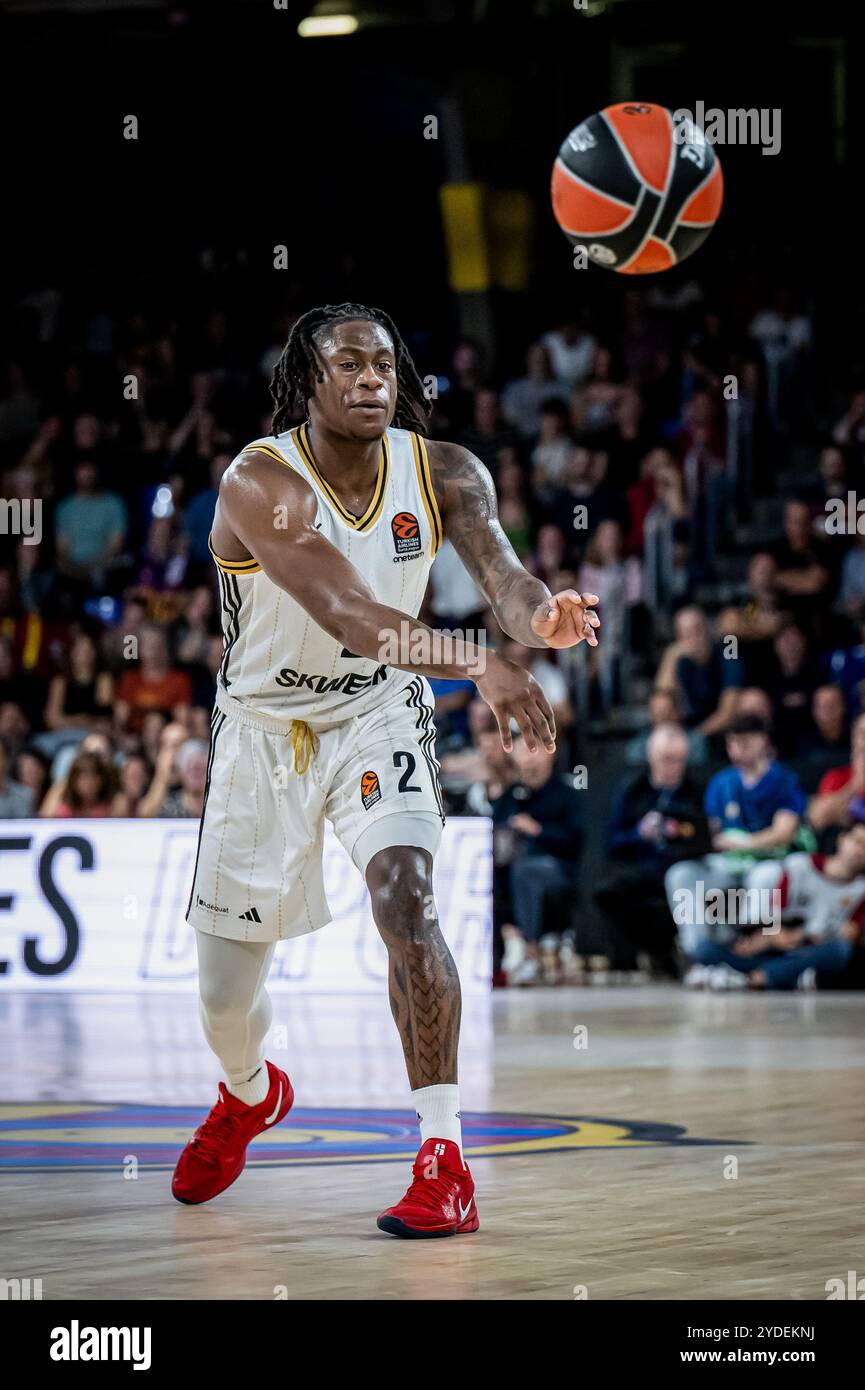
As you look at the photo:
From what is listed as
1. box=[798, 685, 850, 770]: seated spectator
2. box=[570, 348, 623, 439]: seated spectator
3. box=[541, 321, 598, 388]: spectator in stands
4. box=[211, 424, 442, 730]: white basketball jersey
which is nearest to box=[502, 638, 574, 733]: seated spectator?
box=[798, 685, 850, 770]: seated spectator

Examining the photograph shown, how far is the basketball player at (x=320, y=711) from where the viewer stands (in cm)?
479

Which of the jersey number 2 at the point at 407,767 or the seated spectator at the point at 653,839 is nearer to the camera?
the jersey number 2 at the point at 407,767

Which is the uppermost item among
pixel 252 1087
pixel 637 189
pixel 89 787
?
pixel 637 189

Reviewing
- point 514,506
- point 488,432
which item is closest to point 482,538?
point 514,506

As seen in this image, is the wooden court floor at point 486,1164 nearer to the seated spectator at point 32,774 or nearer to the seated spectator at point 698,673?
the seated spectator at point 698,673

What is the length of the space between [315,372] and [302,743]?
94 centimetres

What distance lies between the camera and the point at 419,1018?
4727 millimetres

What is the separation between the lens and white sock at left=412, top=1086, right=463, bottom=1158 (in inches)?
183

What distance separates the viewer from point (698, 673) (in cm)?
1377

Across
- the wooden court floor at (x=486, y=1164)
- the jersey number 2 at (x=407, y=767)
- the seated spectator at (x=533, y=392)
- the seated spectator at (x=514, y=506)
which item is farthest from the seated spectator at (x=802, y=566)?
the jersey number 2 at (x=407, y=767)

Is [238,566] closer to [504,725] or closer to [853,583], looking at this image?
[504,725]

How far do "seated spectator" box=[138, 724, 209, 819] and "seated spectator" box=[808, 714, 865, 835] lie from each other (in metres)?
3.90

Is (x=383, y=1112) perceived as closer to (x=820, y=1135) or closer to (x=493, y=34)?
(x=820, y=1135)

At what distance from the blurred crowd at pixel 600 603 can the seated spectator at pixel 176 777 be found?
2 cm
